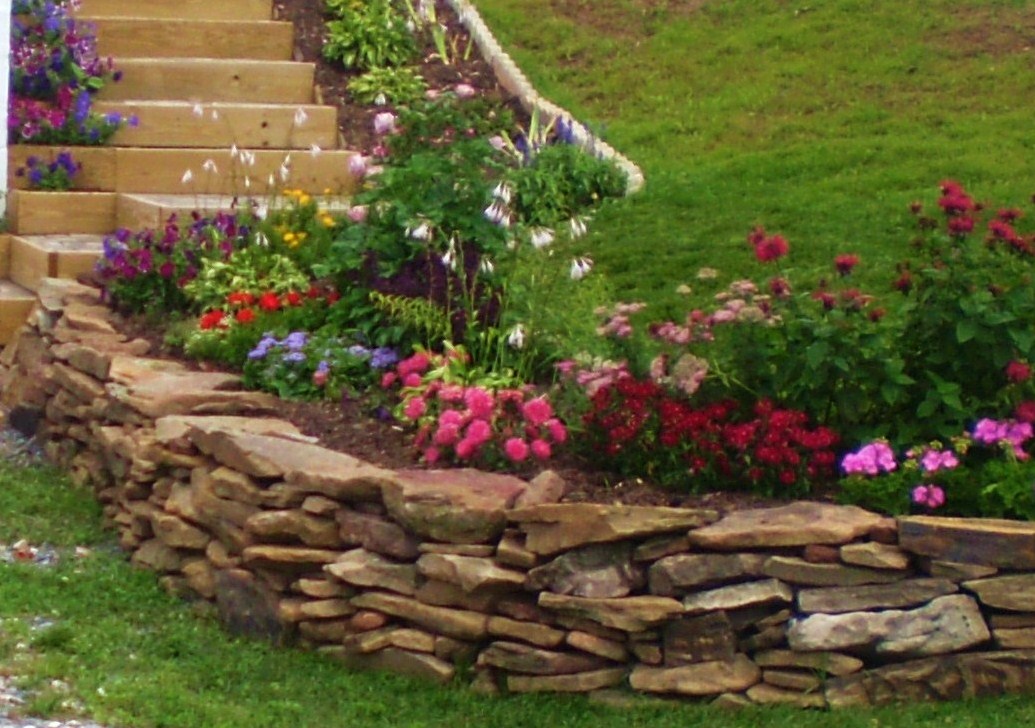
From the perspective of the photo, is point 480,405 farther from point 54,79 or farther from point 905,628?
point 54,79

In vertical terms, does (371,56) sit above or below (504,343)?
above

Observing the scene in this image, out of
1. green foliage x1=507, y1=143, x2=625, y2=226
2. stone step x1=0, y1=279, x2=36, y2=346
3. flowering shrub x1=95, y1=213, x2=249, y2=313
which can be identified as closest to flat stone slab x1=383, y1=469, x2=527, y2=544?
flowering shrub x1=95, y1=213, x2=249, y2=313

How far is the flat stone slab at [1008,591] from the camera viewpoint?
15.7 ft

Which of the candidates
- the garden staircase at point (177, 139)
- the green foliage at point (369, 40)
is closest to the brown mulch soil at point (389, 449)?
the garden staircase at point (177, 139)

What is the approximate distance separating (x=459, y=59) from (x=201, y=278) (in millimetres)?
4656

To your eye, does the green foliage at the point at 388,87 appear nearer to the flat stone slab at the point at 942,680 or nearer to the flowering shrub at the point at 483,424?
the flowering shrub at the point at 483,424

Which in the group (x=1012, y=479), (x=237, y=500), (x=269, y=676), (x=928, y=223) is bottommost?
(x=269, y=676)

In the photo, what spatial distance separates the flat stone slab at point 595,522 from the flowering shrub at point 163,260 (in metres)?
3.60

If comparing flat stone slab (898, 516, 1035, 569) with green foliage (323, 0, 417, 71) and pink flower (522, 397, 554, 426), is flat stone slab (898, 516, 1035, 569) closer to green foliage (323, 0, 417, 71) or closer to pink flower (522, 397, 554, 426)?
pink flower (522, 397, 554, 426)

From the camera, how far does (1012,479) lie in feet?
16.6

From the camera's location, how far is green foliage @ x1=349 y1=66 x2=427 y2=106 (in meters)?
11.4

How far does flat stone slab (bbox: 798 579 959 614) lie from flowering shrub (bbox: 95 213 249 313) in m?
4.23

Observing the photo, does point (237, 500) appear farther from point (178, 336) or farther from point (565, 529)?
point (178, 336)

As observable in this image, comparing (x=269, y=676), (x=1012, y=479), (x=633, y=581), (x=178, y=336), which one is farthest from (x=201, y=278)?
(x=1012, y=479)
